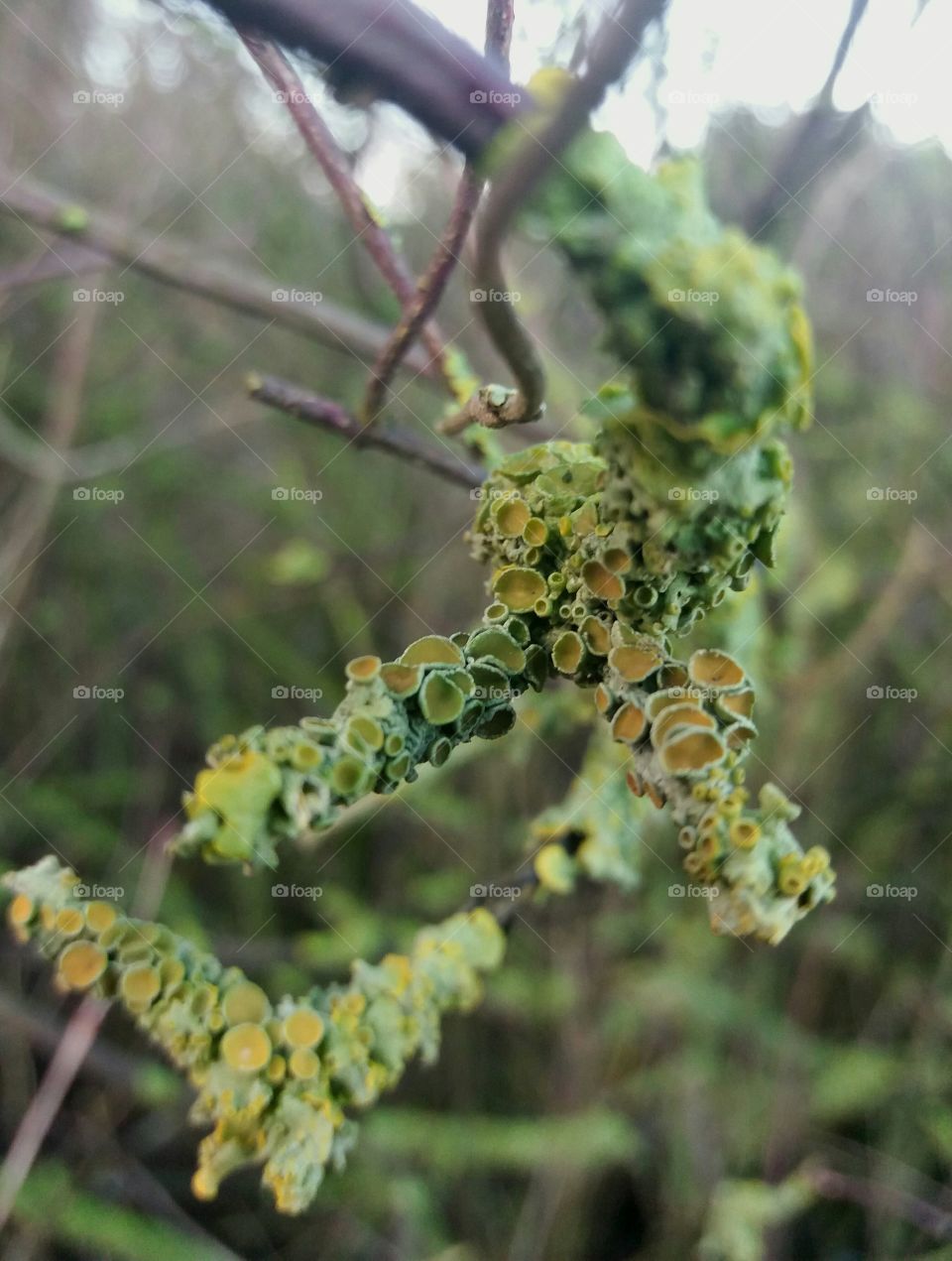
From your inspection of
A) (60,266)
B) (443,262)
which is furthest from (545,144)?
(60,266)

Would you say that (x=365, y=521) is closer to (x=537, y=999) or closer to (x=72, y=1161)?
(x=537, y=999)

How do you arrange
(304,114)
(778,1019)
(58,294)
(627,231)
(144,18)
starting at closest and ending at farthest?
1. (627,231)
2. (304,114)
3. (778,1019)
4. (144,18)
5. (58,294)

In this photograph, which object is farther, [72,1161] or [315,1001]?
[72,1161]

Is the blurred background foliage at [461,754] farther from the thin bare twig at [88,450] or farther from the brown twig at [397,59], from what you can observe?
the brown twig at [397,59]

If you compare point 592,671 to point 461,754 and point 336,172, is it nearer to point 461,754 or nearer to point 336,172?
point 336,172

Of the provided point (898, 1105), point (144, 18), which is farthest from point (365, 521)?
point (898, 1105)

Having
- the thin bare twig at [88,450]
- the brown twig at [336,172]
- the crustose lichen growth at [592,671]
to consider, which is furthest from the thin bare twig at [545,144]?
the thin bare twig at [88,450]

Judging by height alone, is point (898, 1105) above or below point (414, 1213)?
above

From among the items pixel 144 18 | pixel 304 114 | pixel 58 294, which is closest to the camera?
pixel 304 114
